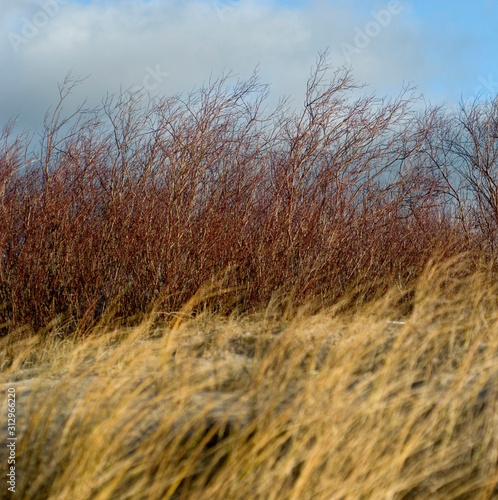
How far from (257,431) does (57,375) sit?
5.48 feet

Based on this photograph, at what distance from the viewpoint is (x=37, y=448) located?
2721 millimetres

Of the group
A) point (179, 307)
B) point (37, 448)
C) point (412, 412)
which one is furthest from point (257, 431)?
point (179, 307)

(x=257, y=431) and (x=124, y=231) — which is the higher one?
(x=124, y=231)

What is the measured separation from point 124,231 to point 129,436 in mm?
3694

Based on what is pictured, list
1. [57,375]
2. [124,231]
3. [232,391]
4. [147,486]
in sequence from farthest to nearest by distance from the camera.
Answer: [124,231] → [57,375] → [232,391] → [147,486]

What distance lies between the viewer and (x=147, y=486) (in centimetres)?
252

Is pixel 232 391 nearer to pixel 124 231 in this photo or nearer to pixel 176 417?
pixel 176 417

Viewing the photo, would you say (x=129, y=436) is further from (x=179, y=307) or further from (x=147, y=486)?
(x=179, y=307)

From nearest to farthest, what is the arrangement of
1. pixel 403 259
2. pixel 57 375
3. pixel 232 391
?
pixel 232 391 → pixel 57 375 → pixel 403 259

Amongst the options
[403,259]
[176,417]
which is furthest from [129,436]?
[403,259]

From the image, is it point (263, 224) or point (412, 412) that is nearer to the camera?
point (412, 412)

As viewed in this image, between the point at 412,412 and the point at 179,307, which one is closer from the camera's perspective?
the point at 412,412

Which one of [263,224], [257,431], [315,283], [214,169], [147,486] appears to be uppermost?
Answer: [214,169]

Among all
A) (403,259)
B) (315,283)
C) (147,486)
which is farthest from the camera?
(403,259)
